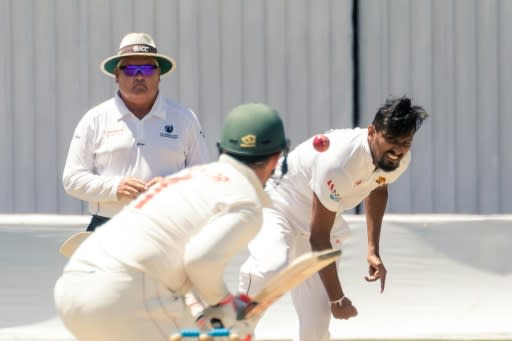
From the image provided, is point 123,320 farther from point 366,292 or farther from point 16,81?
point 16,81

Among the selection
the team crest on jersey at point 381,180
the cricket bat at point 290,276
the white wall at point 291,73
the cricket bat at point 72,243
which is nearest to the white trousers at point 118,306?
the cricket bat at point 290,276

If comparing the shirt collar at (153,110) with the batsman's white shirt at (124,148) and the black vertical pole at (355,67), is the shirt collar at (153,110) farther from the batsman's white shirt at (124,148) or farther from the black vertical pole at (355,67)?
the black vertical pole at (355,67)

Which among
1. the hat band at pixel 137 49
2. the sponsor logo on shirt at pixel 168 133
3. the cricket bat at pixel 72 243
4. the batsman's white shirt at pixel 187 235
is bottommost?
the cricket bat at pixel 72 243

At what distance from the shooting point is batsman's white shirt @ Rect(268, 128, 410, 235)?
597cm

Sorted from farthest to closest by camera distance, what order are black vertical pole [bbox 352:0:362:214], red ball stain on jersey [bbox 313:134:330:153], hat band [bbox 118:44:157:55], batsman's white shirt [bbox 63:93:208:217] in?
1. black vertical pole [bbox 352:0:362:214]
2. hat band [bbox 118:44:157:55]
3. batsman's white shirt [bbox 63:93:208:217]
4. red ball stain on jersey [bbox 313:134:330:153]

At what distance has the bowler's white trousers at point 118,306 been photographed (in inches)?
166

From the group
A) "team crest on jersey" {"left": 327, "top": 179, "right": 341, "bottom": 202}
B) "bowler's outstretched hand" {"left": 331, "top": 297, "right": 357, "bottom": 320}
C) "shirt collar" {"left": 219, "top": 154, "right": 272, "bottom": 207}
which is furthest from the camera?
"bowler's outstretched hand" {"left": 331, "top": 297, "right": 357, "bottom": 320}

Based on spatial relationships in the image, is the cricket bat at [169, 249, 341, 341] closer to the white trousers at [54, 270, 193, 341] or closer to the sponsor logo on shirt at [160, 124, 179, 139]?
the white trousers at [54, 270, 193, 341]

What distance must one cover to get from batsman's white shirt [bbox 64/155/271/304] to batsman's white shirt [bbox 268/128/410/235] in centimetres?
157

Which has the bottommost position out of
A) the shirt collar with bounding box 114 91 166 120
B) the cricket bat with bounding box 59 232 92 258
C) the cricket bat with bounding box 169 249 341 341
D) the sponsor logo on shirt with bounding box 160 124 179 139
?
the cricket bat with bounding box 59 232 92 258

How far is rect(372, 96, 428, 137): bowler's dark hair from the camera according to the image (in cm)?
575

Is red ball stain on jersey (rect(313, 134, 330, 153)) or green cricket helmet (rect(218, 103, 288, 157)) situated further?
red ball stain on jersey (rect(313, 134, 330, 153))

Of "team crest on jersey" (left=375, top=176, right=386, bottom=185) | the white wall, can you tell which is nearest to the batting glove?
"team crest on jersey" (left=375, top=176, right=386, bottom=185)

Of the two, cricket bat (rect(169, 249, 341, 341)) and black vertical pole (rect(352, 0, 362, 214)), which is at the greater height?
black vertical pole (rect(352, 0, 362, 214))
